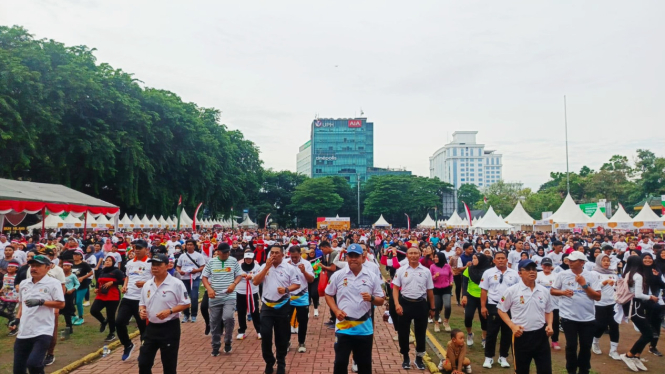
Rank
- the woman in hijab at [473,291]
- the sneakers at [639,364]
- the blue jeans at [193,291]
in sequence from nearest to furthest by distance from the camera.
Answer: the sneakers at [639,364], the woman in hijab at [473,291], the blue jeans at [193,291]

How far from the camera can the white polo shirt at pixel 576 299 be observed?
6309 millimetres

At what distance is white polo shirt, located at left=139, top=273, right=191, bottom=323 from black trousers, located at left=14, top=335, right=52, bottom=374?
1.17m

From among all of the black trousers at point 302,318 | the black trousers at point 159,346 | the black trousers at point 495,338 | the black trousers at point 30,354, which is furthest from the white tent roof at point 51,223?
the black trousers at point 495,338

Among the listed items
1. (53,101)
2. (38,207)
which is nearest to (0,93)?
(53,101)

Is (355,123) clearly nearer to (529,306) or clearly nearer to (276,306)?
(276,306)

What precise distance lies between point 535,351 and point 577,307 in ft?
4.55

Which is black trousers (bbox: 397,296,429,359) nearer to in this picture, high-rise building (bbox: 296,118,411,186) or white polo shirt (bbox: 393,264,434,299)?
white polo shirt (bbox: 393,264,434,299)

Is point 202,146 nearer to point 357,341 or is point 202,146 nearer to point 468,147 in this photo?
point 357,341

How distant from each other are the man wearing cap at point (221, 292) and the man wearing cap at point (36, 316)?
237 centimetres

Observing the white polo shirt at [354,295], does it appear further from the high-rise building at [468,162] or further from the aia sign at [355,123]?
the high-rise building at [468,162]

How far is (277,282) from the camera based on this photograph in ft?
22.4

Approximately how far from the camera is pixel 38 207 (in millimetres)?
20391

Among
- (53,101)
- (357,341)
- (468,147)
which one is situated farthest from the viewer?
(468,147)

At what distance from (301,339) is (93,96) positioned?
27091 mm
